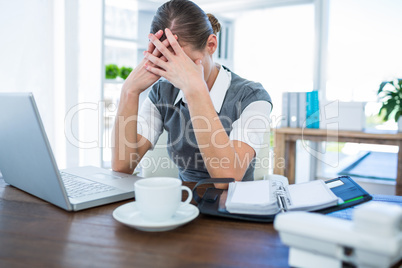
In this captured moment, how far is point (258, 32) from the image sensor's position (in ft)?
11.0

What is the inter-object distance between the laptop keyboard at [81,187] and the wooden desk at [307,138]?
1.89m

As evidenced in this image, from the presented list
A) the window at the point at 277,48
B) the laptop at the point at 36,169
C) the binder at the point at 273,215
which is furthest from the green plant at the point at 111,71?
the binder at the point at 273,215

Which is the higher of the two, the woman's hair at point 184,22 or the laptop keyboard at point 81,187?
the woman's hair at point 184,22

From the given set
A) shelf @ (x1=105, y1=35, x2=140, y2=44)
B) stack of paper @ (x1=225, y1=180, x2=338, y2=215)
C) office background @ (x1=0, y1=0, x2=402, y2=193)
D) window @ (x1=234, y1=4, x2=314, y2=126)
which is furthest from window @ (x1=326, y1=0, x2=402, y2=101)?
stack of paper @ (x1=225, y1=180, x2=338, y2=215)

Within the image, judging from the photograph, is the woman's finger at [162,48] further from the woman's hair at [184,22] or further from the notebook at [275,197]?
the notebook at [275,197]

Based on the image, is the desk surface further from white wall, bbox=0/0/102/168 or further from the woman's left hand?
white wall, bbox=0/0/102/168

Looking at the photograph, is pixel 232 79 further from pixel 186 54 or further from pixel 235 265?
pixel 235 265

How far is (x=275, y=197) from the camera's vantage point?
2.54 feet

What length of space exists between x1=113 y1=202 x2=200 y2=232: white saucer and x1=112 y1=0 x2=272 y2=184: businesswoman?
1.19 ft

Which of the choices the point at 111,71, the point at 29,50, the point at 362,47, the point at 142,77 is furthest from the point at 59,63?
the point at 362,47

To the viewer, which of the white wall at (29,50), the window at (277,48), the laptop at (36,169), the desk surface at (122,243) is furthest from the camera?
the window at (277,48)

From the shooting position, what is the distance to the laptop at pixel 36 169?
0.68 meters

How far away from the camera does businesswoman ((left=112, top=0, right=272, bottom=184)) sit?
1.08 m

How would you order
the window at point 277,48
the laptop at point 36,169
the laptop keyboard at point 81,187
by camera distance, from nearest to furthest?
the laptop at point 36,169 → the laptop keyboard at point 81,187 → the window at point 277,48
